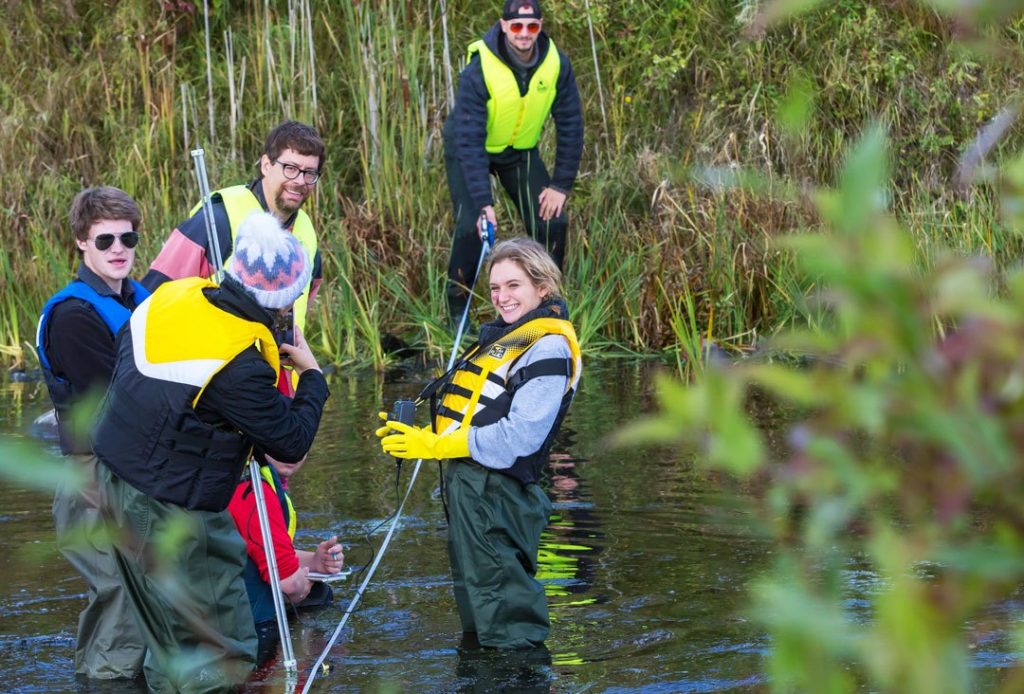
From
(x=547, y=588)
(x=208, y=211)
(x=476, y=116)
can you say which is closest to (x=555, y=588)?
(x=547, y=588)

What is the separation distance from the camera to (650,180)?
11227 mm

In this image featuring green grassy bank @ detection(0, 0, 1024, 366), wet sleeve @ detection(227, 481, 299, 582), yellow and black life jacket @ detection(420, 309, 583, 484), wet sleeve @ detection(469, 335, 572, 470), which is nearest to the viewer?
wet sleeve @ detection(469, 335, 572, 470)

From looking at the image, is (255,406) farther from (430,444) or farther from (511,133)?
(511,133)

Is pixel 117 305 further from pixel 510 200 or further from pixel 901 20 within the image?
pixel 901 20

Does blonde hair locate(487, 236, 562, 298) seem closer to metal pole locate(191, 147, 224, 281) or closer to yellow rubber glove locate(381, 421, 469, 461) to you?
yellow rubber glove locate(381, 421, 469, 461)

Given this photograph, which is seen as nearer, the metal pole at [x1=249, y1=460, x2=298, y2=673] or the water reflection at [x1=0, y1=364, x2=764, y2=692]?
the metal pole at [x1=249, y1=460, x2=298, y2=673]

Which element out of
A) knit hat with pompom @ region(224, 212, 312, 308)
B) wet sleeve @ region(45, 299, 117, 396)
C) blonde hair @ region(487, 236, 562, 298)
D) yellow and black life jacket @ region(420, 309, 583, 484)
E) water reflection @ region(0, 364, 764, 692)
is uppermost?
knit hat with pompom @ region(224, 212, 312, 308)

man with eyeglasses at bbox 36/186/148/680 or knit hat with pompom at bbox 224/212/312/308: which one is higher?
knit hat with pompom at bbox 224/212/312/308

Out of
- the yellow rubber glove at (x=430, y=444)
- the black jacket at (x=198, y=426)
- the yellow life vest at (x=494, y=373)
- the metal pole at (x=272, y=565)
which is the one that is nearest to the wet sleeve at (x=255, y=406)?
the black jacket at (x=198, y=426)

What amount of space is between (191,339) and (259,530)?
1.32 metres

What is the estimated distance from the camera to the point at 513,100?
9.70 metres

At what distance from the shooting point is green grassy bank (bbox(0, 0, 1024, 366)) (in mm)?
10406

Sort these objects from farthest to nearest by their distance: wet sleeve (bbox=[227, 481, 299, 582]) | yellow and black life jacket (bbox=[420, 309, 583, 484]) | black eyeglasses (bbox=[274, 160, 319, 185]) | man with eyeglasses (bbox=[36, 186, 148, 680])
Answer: black eyeglasses (bbox=[274, 160, 319, 185]) → wet sleeve (bbox=[227, 481, 299, 582]) → yellow and black life jacket (bbox=[420, 309, 583, 484]) → man with eyeglasses (bbox=[36, 186, 148, 680])

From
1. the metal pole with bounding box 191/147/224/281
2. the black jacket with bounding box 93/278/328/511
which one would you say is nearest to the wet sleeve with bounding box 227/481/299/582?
the metal pole with bounding box 191/147/224/281
